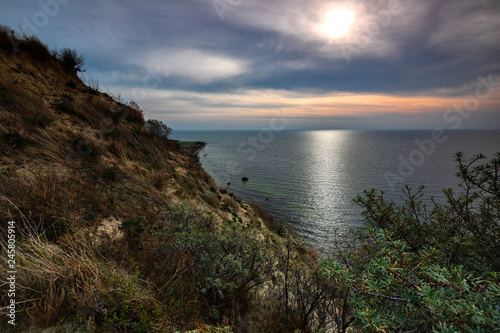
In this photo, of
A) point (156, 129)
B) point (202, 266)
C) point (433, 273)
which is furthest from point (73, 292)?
point (156, 129)

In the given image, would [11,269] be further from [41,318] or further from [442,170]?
[442,170]

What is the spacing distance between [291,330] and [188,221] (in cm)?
377

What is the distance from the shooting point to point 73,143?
927 cm

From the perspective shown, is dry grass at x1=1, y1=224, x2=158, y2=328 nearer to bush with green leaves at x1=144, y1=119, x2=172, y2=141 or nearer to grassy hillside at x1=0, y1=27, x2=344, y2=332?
grassy hillside at x1=0, y1=27, x2=344, y2=332

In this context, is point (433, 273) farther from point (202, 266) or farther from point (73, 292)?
point (73, 292)

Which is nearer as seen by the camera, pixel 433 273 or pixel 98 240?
pixel 433 273

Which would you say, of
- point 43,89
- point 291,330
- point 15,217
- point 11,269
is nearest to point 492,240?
point 291,330

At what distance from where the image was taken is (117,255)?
4.18 metres

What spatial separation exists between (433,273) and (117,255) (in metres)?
5.43

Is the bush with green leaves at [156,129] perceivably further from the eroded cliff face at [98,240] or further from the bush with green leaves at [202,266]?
the bush with green leaves at [202,266]

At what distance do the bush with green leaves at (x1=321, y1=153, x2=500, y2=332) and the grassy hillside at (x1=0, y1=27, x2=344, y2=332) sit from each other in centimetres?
177

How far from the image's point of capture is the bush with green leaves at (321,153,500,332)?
4.73 feet

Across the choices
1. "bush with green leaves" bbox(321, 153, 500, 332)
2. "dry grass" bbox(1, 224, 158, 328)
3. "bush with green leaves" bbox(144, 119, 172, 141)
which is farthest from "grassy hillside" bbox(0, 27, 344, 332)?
"bush with green leaves" bbox(144, 119, 172, 141)

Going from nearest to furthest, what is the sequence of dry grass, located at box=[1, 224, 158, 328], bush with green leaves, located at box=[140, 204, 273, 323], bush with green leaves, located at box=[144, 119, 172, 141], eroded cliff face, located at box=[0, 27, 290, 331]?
dry grass, located at box=[1, 224, 158, 328]
eroded cliff face, located at box=[0, 27, 290, 331]
bush with green leaves, located at box=[140, 204, 273, 323]
bush with green leaves, located at box=[144, 119, 172, 141]
